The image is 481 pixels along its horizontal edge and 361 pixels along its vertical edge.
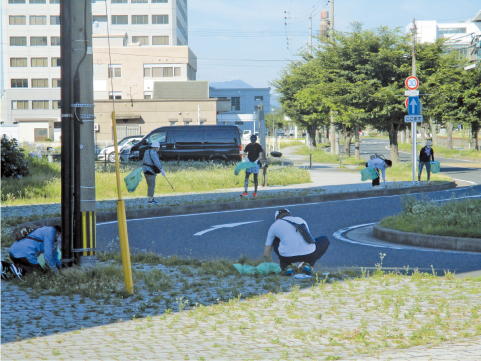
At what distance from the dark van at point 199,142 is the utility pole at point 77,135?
66.2 feet

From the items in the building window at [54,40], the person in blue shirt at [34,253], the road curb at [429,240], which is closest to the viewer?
the person in blue shirt at [34,253]

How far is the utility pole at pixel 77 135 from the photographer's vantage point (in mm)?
6355

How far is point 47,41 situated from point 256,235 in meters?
84.5

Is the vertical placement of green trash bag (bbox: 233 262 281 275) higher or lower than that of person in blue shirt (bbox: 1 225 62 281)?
lower

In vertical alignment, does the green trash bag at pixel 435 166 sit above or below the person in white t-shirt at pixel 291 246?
above

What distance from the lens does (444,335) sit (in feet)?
14.1

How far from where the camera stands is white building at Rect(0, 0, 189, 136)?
270ft

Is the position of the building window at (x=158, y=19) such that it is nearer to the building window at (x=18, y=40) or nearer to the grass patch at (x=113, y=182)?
the building window at (x=18, y=40)

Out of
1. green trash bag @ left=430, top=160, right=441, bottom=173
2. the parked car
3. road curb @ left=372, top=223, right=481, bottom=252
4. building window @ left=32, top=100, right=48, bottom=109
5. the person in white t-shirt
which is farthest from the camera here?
building window @ left=32, top=100, right=48, bottom=109

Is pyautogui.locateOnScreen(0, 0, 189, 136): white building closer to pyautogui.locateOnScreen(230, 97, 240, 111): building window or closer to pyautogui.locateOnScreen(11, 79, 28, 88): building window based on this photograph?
pyautogui.locateOnScreen(11, 79, 28, 88): building window

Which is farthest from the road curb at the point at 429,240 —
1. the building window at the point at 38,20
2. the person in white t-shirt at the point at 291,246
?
the building window at the point at 38,20

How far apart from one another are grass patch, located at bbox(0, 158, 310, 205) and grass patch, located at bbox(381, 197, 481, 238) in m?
9.04

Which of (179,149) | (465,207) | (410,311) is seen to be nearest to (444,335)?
(410,311)

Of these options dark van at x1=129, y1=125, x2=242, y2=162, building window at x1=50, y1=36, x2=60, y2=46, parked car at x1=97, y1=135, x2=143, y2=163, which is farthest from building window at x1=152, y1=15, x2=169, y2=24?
dark van at x1=129, y1=125, x2=242, y2=162
